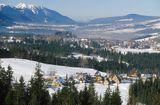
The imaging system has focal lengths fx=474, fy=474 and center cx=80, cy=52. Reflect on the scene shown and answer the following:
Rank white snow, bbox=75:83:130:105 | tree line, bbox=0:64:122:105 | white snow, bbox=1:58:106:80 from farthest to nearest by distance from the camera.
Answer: white snow, bbox=1:58:106:80, white snow, bbox=75:83:130:105, tree line, bbox=0:64:122:105

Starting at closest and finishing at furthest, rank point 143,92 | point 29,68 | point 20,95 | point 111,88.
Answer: point 20,95, point 143,92, point 111,88, point 29,68

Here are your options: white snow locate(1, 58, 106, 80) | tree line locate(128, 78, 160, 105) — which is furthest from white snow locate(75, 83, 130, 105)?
white snow locate(1, 58, 106, 80)

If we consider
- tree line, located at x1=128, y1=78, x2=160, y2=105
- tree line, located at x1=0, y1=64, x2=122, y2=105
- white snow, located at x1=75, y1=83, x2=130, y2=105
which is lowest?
white snow, located at x1=75, y1=83, x2=130, y2=105

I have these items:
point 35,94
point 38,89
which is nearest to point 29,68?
point 38,89

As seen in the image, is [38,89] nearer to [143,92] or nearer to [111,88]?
[143,92]

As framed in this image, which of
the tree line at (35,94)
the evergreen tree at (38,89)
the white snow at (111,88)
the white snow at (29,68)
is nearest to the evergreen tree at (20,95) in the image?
the tree line at (35,94)

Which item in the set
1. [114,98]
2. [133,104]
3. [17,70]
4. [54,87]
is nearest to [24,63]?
[17,70]

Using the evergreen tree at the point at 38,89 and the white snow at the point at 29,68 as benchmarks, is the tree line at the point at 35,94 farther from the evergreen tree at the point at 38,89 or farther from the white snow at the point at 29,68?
the white snow at the point at 29,68

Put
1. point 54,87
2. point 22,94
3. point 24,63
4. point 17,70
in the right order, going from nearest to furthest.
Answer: point 22,94, point 54,87, point 17,70, point 24,63

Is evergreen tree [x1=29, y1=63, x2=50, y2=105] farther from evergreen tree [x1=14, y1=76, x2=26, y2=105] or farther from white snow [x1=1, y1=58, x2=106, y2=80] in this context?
white snow [x1=1, y1=58, x2=106, y2=80]

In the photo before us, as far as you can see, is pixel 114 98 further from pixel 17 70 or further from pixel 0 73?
pixel 17 70

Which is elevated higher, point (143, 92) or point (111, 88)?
point (143, 92)
